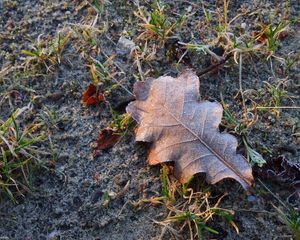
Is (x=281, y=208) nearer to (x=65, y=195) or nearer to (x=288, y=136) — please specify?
(x=288, y=136)

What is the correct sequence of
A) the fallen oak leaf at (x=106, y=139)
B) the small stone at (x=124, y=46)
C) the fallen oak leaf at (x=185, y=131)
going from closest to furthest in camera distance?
the fallen oak leaf at (x=185, y=131) < the fallen oak leaf at (x=106, y=139) < the small stone at (x=124, y=46)

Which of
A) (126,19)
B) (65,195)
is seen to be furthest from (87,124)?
(126,19)

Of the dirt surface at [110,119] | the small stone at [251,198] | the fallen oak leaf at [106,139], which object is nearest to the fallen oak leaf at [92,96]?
the dirt surface at [110,119]

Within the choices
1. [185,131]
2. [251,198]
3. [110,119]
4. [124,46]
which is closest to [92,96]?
[110,119]

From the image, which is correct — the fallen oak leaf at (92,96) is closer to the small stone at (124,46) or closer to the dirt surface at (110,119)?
the dirt surface at (110,119)

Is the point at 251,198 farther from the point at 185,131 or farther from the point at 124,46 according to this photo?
the point at 124,46

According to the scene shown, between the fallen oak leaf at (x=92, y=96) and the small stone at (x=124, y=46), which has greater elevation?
the small stone at (x=124, y=46)

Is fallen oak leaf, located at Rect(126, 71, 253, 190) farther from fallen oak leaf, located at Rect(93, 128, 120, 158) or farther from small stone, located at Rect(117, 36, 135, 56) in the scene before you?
small stone, located at Rect(117, 36, 135, 56)
